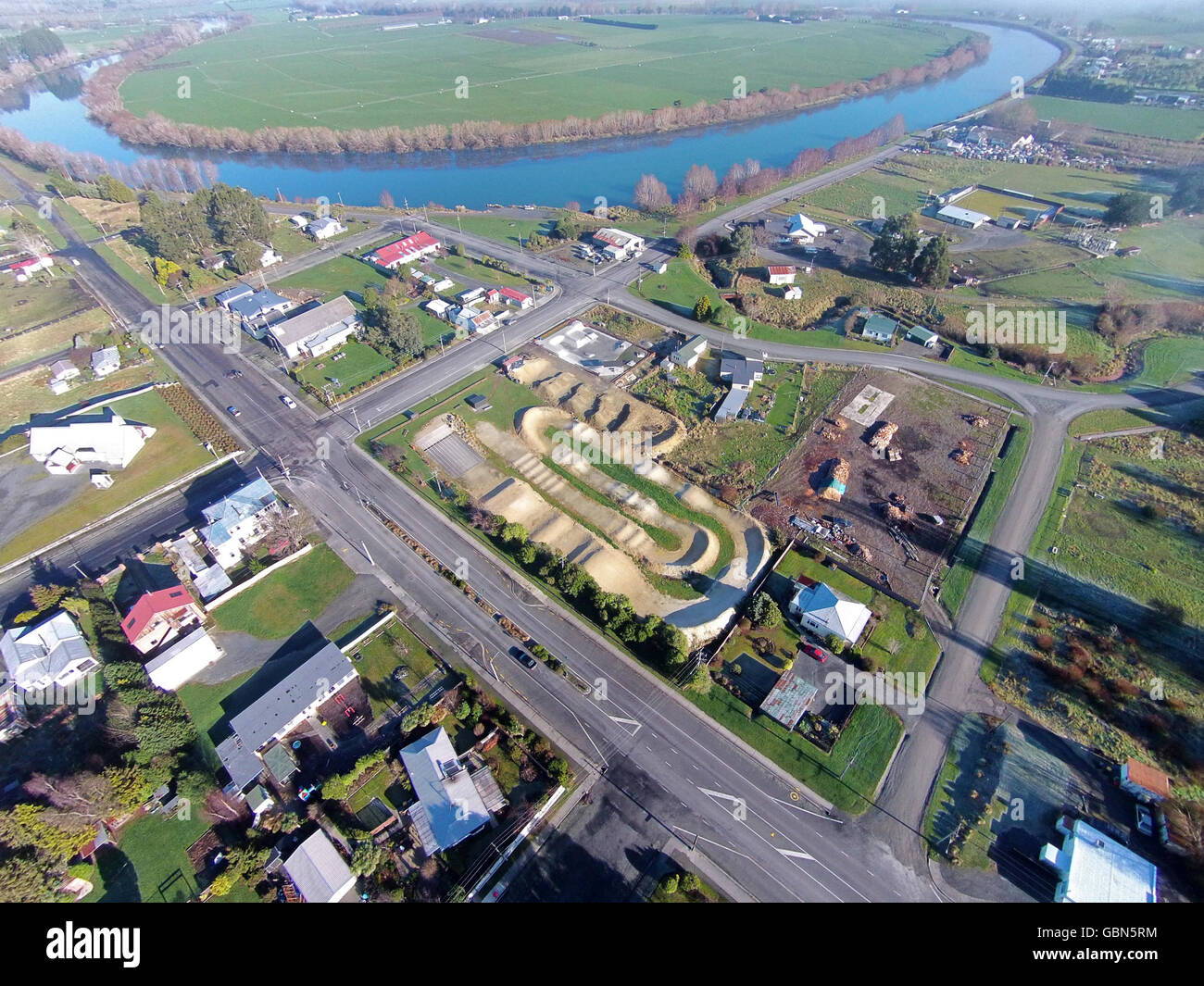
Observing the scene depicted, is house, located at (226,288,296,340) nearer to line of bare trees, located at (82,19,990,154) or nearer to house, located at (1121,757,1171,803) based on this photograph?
line of bare trees, located at (82,19,990,154)

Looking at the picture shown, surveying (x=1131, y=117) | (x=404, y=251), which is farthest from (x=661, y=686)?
(x=1131, y=117)

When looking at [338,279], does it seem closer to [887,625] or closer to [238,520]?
[238,520]

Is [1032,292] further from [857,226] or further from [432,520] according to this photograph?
[432,520]

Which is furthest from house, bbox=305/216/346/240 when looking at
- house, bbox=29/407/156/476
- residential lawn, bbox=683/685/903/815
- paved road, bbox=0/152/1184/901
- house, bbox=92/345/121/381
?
residential lawn, bbox=683/685/903/815

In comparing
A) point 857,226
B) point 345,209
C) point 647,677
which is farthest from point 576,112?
point 647,677

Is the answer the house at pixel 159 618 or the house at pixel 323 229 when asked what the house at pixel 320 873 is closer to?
the house at pixel 159 618

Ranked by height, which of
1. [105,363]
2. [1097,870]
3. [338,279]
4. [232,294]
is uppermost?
[232,294]

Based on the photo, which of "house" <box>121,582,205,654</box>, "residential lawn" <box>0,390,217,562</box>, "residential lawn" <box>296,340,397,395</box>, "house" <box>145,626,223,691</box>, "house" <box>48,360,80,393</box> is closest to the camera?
"house" <box>145,626,223,691</box>
